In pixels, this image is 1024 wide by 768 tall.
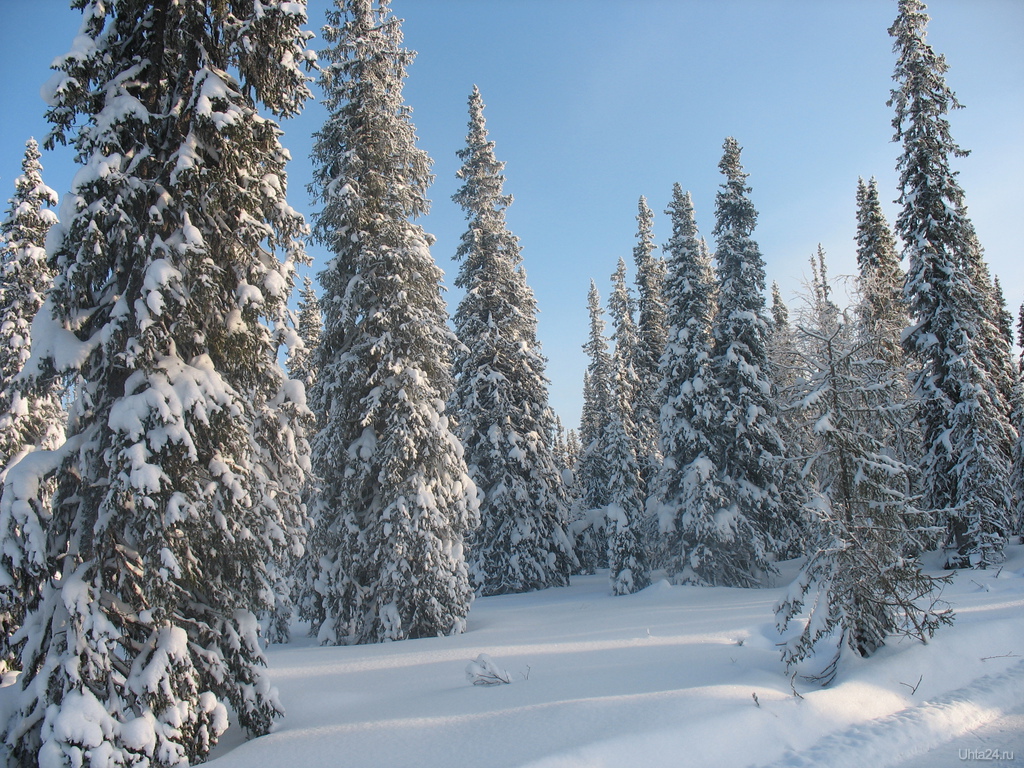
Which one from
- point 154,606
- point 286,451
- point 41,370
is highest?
point 41,370

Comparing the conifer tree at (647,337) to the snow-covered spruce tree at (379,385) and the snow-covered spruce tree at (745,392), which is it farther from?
the snow-covered spruce tree at (379,385)

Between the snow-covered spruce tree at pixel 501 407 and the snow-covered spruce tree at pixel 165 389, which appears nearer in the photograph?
the snow-covered spruce tree at pixel 165 389

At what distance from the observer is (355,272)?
54.9 feet

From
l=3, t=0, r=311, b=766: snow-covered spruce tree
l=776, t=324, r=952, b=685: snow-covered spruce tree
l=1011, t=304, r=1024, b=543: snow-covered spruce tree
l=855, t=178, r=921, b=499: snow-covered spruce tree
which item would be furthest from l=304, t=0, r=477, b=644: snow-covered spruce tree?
l=1011, t=304, r=1024, b=543: snow-covered spruce tree

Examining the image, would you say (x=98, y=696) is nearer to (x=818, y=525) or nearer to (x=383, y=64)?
(x=818, y=525)

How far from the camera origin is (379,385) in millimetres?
15406

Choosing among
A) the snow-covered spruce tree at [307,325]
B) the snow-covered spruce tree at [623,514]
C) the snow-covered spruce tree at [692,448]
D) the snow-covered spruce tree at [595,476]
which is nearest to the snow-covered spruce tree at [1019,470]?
the snow-covered spruce tree at [692,448]

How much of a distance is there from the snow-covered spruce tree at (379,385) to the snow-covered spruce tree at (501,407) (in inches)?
300

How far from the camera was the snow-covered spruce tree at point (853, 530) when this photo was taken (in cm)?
862

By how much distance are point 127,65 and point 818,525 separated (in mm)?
11911

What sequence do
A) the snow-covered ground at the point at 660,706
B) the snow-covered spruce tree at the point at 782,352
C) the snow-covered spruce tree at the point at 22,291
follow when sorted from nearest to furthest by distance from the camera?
the snow-covered ground at the point at 660,706
the snow-covered spruce tree at the point at 782,352
the snow-covered spruce tree at the point at 22,291

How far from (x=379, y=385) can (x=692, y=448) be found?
12.5 m

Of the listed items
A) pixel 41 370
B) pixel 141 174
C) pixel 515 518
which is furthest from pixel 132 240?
pixel 515 518

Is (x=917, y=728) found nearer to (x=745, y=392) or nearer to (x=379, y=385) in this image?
(x=379, y=385)
